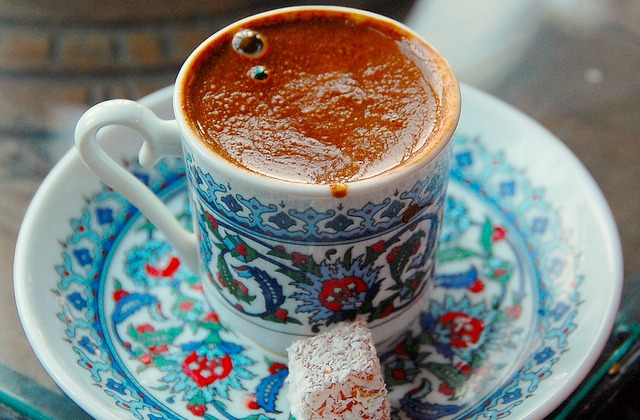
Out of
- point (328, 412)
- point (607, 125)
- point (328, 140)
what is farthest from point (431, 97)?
point (607, 125)

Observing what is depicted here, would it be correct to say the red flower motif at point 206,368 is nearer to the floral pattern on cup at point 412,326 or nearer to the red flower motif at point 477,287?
the floral pattern on cup at point 412,326

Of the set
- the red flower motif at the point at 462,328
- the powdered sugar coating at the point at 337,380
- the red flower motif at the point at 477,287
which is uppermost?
the powdered sugar coating at the point at 337,380

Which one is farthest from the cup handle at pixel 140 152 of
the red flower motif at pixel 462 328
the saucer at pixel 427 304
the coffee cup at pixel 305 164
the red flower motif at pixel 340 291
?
the red flower motif at pixel 462 328

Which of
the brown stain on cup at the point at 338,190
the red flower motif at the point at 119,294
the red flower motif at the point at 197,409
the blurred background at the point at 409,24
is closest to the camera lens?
the brown stain on cup at the point at 338,190

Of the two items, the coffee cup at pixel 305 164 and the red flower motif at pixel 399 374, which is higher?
the coffee cup at pixel 305 164

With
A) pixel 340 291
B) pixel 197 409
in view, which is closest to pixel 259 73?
pixel 340 291

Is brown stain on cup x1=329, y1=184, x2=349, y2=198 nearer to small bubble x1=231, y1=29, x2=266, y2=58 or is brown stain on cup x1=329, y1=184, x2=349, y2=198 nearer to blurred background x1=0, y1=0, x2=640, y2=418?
small bubble x1=231, y1=29, x2=266, y2=58

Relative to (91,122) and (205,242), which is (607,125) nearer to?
(205,242)
